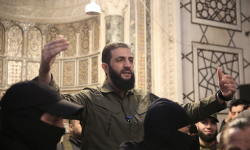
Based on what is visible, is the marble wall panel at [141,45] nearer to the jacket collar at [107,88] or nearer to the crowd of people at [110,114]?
the crowd of people at [110,114]

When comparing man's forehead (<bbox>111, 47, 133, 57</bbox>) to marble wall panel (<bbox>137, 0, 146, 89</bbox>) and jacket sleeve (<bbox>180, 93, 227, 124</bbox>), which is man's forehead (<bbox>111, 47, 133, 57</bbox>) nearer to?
jacket sleeve (<bbox>180, 93, 227, 124</bbox>)

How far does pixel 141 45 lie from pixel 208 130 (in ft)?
11.0

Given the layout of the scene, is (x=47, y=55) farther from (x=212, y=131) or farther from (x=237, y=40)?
(x=237, y=40)

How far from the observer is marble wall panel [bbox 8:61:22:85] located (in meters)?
8.62

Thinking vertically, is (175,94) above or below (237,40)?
below

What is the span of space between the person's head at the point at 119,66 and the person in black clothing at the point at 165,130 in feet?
2.75

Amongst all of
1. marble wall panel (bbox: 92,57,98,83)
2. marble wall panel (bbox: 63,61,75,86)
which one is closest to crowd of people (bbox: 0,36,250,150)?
marble wall panel (bbox: 92,57,98,83)

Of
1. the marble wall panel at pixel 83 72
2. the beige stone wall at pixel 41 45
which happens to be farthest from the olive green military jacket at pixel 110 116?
the marble wall panel at pixel 83 72

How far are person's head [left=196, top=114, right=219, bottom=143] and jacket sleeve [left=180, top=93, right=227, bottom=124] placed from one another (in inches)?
57.4

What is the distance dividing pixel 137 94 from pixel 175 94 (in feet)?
14.6

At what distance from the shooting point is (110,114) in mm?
2303

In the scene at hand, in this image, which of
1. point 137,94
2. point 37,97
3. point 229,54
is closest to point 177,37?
point 229,54

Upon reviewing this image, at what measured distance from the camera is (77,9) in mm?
8727

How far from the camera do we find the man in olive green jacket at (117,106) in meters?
2.24
